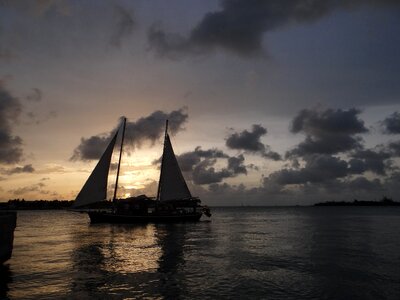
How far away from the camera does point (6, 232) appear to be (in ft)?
90.6

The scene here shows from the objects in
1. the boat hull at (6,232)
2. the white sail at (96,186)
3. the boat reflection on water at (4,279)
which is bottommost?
the boat reflection on water at (4,279)

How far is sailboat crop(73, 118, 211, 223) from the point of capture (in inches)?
3219

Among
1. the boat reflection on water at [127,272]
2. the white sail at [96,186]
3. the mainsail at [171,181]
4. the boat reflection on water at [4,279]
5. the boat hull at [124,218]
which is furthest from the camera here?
the mainsail at [171,181]

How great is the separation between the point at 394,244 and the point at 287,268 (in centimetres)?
2584

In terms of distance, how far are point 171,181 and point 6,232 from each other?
60.1 metres

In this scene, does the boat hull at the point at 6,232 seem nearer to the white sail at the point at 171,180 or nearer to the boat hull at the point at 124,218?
the boat hull at the point at 124,218

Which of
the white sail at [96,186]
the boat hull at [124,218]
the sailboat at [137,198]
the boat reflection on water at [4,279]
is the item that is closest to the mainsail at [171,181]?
the sailboat at [137,198]

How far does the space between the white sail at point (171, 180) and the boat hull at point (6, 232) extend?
57.8 meters

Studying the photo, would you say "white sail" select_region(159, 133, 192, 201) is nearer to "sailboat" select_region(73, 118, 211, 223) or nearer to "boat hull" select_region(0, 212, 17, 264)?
"sailboat" select_region(73, 118, 211, 223)

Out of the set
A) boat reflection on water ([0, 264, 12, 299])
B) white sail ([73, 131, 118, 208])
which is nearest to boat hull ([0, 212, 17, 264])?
boat reflection on water ([0, 264, 12, 299])

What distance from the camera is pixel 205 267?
100 ft

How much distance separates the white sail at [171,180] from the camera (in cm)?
8685

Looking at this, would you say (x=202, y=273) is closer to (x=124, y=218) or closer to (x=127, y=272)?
(x=127, y=272)

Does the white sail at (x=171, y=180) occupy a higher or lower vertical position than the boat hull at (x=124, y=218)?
higher
